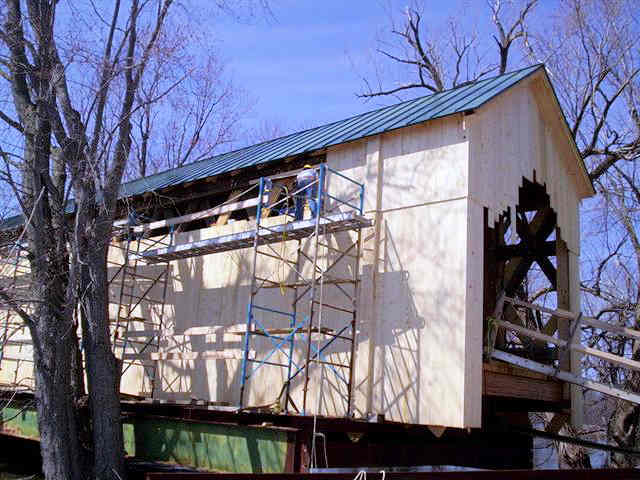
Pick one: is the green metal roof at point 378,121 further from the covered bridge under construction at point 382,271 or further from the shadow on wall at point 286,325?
the shadow on wall at point 286,325

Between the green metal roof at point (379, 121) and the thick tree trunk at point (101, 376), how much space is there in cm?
280

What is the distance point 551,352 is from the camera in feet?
46.8

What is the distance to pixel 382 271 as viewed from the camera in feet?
36.8

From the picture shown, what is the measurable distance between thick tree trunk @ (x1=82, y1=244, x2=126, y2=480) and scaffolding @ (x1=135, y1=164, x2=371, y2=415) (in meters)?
2.05

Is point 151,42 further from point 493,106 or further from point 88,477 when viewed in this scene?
point 88,477

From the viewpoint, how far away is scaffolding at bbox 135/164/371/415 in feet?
35.9

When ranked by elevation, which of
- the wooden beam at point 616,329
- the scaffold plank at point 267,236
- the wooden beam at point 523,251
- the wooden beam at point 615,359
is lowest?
the wooden beam at point 615,359

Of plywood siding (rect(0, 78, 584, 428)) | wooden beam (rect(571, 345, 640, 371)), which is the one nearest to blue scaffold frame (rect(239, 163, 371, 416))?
plywood siding (rect(0, 78, 584, 428))

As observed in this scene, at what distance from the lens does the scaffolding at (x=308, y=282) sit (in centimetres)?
1093

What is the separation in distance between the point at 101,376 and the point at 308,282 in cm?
374

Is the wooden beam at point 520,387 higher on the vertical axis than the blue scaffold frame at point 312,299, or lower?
lower

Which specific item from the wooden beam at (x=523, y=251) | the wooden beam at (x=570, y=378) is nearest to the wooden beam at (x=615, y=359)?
the wooden beam at (x=570, y=378)

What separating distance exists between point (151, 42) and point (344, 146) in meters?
3.86

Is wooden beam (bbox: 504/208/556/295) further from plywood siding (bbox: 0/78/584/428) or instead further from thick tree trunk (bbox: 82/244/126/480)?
thick tree trunk (bbox: 82/244/126/480)
